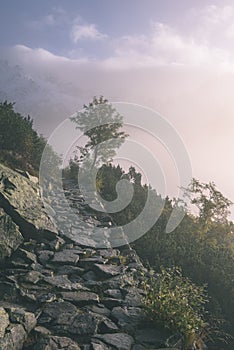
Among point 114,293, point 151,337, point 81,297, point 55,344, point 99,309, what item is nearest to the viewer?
point 55,344

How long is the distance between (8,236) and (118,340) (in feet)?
11.9

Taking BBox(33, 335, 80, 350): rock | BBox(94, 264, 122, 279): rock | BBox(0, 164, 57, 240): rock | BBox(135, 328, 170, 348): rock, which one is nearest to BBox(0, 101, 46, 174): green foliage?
BBox(0, 164, 57, 240): rock

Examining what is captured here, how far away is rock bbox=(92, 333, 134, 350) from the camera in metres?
4.95

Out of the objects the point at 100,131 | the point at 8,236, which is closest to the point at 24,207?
the point at 8,236

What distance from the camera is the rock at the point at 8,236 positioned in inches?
289

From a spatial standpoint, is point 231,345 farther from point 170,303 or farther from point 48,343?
point 48,343

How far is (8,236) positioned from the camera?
25.1 ft

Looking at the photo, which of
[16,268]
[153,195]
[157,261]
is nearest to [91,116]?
[153,195]

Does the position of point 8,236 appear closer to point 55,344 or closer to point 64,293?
point 64,293

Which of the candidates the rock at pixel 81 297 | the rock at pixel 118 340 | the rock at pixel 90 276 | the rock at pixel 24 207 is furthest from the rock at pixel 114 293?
the rock at pixel 24 207

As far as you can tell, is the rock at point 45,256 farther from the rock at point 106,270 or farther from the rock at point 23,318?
the rock at point 23,318

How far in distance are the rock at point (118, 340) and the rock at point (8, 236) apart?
3.01 metres

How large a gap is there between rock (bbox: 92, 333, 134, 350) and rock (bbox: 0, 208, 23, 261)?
3.01 meters

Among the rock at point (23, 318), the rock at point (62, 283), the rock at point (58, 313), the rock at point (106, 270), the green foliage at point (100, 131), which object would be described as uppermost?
the green foliage at point (100, 131)
